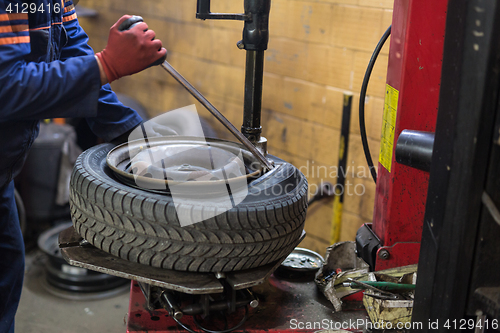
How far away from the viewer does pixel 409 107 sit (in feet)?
4.10

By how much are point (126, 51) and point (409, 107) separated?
2.51ft

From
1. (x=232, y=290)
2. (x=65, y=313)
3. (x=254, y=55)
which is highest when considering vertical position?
(x=254, y=55)

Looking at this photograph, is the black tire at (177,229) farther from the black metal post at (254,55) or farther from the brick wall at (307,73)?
the brick wall at (307,73)

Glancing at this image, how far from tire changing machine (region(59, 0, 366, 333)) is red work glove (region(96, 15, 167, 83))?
0.05 metres

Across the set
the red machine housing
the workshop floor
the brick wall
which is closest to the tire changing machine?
the red machine housing

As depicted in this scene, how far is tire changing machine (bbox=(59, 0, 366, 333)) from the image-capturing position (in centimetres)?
109

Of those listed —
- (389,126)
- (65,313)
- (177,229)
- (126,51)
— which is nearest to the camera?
(177,229)

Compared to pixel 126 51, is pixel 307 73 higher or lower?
lower

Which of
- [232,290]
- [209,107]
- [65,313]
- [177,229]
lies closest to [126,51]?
[209,107]

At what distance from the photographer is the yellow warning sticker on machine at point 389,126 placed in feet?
4.24

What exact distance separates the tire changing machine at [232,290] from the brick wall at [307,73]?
116 cm

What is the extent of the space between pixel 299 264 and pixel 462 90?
910mm

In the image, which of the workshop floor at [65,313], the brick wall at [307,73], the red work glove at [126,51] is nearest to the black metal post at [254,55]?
the red work glove at [126,51]

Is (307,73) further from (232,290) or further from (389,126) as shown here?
(232,290)
